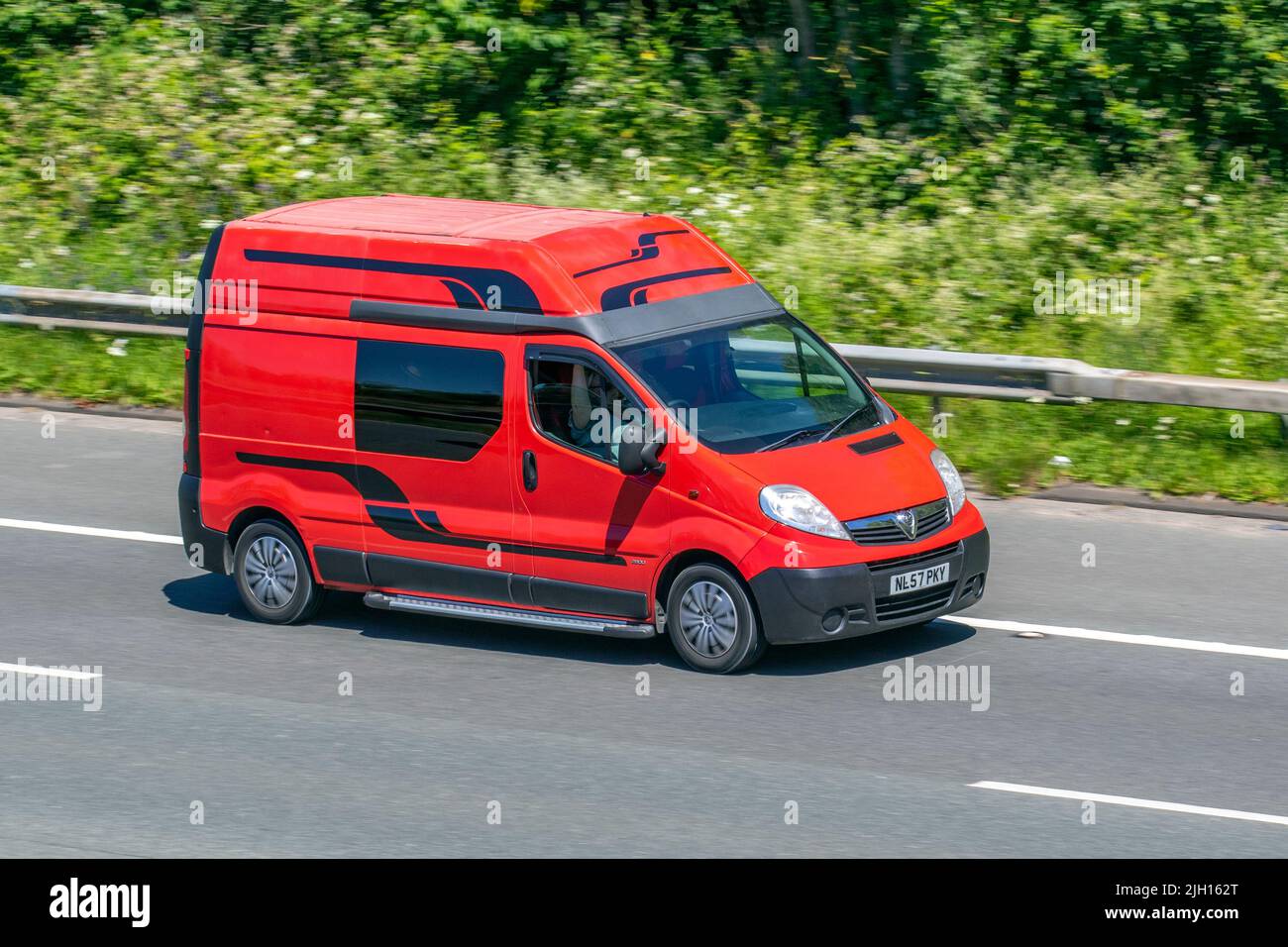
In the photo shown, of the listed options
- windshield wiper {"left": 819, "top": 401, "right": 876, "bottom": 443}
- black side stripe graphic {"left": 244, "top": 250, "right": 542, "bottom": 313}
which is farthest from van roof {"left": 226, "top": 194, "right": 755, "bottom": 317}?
windshield wiper {"left": 819, "top": 401, "right": 876, "bottom": 443}

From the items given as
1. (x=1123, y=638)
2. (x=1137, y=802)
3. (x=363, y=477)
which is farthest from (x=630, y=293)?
(x=1137, y=802)

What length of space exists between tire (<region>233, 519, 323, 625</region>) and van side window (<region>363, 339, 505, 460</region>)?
32.2 inches

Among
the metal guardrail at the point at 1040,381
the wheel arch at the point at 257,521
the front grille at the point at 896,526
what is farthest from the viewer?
the metal guardrail at the point at 1040,381

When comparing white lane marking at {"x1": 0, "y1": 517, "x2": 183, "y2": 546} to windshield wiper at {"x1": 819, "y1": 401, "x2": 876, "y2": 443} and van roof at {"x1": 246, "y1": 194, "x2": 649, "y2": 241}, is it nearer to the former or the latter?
van roof at {"x1": 246, "y1": 194, "x2": 649, "y2": 241}

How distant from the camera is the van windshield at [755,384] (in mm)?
9289

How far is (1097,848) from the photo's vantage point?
6.96 meters

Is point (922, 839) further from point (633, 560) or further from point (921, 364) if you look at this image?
point (921, 364)

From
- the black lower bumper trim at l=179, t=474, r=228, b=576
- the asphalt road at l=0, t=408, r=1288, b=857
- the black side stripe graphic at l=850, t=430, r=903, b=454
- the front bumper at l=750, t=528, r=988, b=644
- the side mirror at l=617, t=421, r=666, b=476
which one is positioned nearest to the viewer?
the asphalt road at l=0, t=408, r=1288, b=857

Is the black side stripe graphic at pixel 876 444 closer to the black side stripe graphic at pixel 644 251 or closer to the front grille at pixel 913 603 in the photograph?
the front grille at pixel 913 603

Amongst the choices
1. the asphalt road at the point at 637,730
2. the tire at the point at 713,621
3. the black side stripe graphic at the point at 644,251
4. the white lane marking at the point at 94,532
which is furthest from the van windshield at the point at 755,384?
the white lane marking at the point at 94,532

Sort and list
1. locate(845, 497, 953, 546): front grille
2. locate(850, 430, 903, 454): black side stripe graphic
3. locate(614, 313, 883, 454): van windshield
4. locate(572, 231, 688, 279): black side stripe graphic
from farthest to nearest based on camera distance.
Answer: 1. locate(572, 231, 688, 279): black side stripe graphic
2. locate(850, 430, 903, 454): black side stripe graphic
3. locate(614, 313, 883, 454): van windshield
4. locate(845, 497, 953, 546): front grille

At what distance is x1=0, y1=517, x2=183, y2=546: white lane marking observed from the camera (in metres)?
12.1

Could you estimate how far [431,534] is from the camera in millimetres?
9836

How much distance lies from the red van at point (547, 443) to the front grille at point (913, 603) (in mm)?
14
